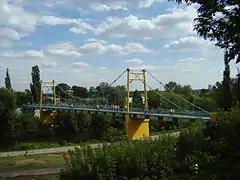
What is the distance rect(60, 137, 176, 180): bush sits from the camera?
24.1 ft

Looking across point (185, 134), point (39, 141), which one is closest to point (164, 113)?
point (39, 141)

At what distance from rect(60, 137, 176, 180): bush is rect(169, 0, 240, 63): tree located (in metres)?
3.82

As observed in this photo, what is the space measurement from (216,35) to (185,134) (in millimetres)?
6053

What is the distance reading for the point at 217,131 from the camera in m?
4.45

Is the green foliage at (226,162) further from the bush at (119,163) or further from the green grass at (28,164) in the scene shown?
the green grass at (28,164)

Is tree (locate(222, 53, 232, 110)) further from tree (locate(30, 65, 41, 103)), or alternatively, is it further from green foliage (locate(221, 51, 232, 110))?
tree (locate(30, 65, 41, 103))

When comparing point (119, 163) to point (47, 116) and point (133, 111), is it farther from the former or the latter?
point (47, 116)

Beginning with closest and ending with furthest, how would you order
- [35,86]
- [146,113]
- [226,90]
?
[226,90], [146,113], [35,86]

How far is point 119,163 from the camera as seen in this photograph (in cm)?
770

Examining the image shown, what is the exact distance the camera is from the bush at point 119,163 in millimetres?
7334

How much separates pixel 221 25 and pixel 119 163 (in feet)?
15.5

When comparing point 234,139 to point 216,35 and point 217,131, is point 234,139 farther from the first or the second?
point 216,35

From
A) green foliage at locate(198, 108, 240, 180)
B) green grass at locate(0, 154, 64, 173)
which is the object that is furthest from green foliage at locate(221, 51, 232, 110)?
green foliage at locate(198, 108, 240, 180)

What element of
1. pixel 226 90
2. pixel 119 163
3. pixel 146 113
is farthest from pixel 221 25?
pixel 146 113
